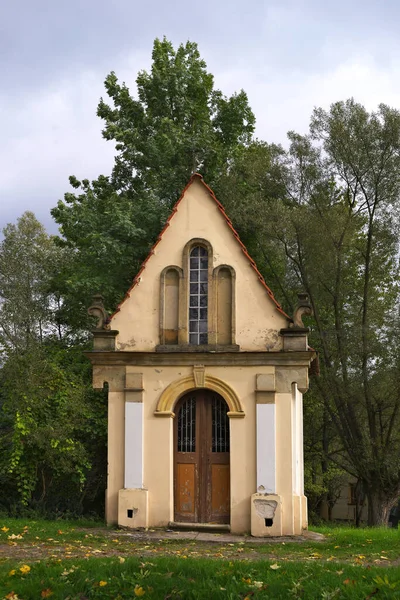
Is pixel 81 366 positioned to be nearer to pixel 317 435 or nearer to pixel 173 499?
pixel 173 499

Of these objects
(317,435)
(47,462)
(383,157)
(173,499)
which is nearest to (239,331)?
(173,499)

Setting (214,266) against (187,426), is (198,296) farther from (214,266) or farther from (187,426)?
(187,426)

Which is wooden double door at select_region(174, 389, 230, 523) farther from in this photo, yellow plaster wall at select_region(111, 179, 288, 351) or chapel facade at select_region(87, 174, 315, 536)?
yellow plaster wall at select_region(111, 179, 288, 351)

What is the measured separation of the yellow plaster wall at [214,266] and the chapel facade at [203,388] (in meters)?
0.02

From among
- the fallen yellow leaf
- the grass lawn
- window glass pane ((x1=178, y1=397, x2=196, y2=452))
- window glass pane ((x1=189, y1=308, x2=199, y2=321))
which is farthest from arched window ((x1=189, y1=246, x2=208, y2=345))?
the fallen yellow leaf

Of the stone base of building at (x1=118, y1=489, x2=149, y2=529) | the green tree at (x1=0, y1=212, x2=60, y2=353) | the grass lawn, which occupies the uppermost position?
the green tree at (x1=0, y1=212, x2=60, y2=353)

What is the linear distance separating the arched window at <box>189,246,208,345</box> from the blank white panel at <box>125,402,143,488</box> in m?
1.94

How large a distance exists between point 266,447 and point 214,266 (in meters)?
4.12

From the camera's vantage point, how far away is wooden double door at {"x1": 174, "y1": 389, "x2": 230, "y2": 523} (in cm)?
1702

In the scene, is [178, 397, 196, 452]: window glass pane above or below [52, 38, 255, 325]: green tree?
below

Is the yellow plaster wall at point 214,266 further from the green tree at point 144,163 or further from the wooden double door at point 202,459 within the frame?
the green tree at point 144,163

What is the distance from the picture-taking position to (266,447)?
54.9 feet

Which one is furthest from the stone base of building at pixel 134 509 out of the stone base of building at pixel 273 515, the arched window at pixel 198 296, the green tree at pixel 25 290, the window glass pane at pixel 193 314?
the green tree at pixel 25 290

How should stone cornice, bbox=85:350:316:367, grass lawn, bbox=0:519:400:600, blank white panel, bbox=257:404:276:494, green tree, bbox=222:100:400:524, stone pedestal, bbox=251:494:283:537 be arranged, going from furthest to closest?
green tree, bbox=222:100:400:524
stone cornice, bbox=85:350:316:367
blank white panel, bbox=257:404:276:494
stone pedestal, bbox=251:494:283:537
grass lawn, bbox=0:519:400:600
